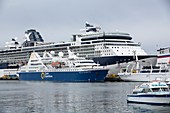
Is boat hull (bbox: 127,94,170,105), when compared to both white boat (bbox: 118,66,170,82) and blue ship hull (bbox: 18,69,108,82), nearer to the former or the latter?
white boat (bbox: 118,66,170,82)

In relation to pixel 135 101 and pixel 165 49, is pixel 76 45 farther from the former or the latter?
pixel 135 101

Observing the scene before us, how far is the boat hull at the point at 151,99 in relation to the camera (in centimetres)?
2177

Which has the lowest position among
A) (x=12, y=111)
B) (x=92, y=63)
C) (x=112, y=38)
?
(x=12, y=111)

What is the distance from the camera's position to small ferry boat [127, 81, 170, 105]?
21.8 meters

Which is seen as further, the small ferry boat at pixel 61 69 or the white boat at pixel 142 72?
the small ferry boat at pixel 61 69

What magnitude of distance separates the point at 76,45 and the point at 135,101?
135ft

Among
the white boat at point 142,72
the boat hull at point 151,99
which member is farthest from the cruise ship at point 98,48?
the boat hull at point 151,99

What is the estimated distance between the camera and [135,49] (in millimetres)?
61781

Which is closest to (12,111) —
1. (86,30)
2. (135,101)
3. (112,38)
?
(135,101)

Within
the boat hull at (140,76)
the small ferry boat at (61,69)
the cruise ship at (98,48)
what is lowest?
the boat hull at (140,76)

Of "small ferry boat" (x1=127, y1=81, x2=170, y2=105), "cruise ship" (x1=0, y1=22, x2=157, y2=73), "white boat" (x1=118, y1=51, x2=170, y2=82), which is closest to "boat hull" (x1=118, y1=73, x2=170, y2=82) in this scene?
"white boat" (x1=118, y1=51, x2=170, y2=82)

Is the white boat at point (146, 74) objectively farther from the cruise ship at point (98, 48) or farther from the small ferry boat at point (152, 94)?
the small ferry boat at point (152, 94)

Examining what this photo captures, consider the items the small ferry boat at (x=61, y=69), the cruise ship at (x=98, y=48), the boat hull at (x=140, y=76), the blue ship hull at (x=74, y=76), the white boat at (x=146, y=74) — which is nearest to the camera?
the boat hull at (x=140, y=76)

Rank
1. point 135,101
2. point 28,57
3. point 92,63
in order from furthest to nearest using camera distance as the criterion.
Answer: point 28,57 → point 92,63 → point 135,101
